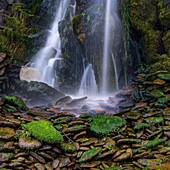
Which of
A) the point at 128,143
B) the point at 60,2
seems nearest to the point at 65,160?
the point at 128,143

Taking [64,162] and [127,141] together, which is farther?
[127,141]

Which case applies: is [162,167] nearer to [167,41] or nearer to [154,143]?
[154,143]

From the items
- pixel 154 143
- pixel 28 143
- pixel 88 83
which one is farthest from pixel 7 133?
pixel 88 83

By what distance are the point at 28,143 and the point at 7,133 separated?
0.64 meters

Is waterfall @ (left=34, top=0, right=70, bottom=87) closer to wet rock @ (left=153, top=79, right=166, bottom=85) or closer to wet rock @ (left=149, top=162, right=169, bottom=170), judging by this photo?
wet rock @ (left=153, top=79, right=166, bottom=85)

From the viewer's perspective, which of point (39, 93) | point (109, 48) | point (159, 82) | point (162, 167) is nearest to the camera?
point (162, 167)

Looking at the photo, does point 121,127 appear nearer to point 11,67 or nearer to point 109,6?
point 11,67

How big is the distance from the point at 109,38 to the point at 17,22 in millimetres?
12919

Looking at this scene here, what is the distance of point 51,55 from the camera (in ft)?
51.3

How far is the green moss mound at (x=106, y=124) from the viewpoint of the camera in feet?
13.6

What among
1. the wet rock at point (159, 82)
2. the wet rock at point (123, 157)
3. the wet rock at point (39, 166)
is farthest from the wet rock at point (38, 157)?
the wet rock at point (159, 82)

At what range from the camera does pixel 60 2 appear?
2067cm

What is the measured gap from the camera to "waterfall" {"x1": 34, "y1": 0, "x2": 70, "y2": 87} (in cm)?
1359

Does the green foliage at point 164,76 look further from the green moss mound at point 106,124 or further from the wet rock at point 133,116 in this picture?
the green moss mound at point 106,124
